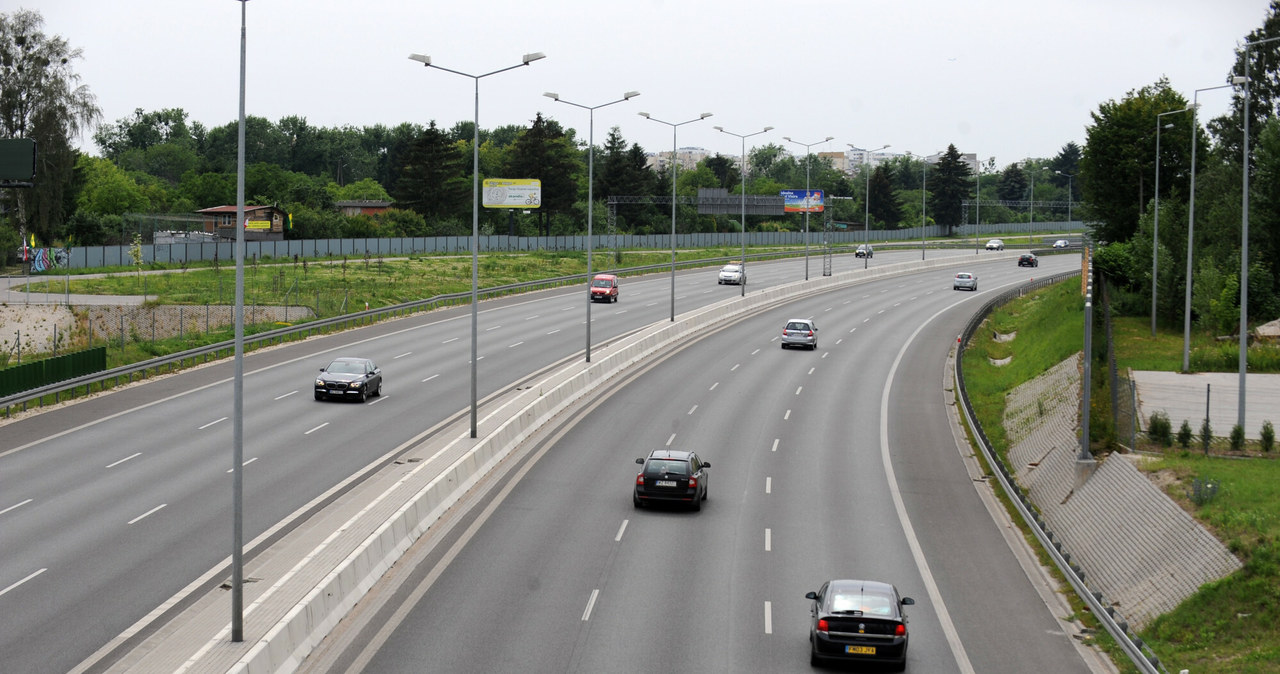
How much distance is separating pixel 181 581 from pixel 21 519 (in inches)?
246

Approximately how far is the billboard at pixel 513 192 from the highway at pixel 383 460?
70894 millimetres

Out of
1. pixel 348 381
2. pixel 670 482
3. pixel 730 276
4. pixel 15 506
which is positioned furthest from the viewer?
pixel 730 276

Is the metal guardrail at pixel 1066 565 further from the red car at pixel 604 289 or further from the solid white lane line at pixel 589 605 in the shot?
the red car at pixel 604 289

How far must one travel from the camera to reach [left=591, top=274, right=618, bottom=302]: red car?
74.6 meters

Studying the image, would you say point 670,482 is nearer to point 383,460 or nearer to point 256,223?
point 383,460

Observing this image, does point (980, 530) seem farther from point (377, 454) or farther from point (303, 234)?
point (303, 234)

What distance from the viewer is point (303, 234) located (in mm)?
114312

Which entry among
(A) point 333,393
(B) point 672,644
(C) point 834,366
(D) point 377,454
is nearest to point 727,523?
(B) point 672,644

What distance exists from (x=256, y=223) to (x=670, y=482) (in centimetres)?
8769

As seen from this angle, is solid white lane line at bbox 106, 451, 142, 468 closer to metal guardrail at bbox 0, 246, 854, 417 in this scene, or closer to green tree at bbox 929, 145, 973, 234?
metal guardrail at bbox 0, 246, 854, 417

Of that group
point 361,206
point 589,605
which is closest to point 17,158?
point 589,605

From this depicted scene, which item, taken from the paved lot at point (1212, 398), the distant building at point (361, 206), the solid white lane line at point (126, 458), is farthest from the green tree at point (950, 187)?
the solid white lane line at point (126, 458)

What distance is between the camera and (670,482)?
2780cm

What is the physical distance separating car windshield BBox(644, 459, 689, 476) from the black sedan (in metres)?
15.9
